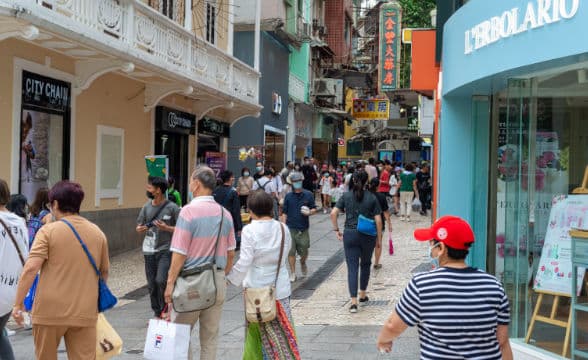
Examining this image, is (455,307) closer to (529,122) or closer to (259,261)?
(259,261)

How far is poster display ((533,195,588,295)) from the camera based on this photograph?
6.69 m

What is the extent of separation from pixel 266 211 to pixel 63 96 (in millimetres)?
8077

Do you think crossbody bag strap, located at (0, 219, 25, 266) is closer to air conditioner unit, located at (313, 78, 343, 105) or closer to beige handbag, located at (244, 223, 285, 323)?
beige handbag, located at (244, 223, 285, 323)

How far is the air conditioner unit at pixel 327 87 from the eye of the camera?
38812 millimetres

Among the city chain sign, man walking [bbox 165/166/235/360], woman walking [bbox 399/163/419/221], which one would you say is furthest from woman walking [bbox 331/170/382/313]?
woman walking [bbox 399/163/419/221]

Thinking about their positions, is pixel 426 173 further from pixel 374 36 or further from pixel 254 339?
pixel 374 36

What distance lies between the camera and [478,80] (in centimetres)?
815

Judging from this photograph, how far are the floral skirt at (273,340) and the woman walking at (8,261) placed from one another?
72.5 inches

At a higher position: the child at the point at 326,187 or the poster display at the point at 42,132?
the poster display at the point at 42,132

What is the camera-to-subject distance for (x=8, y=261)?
5.83 m

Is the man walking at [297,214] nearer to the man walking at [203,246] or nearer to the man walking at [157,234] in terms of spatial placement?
the man walking at [157,234]

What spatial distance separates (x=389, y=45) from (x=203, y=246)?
1019 inches

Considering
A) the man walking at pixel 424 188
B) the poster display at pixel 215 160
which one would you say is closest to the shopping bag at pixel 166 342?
the poster display at pixel 215 160

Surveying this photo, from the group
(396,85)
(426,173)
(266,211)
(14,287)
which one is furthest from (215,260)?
(396,85)
